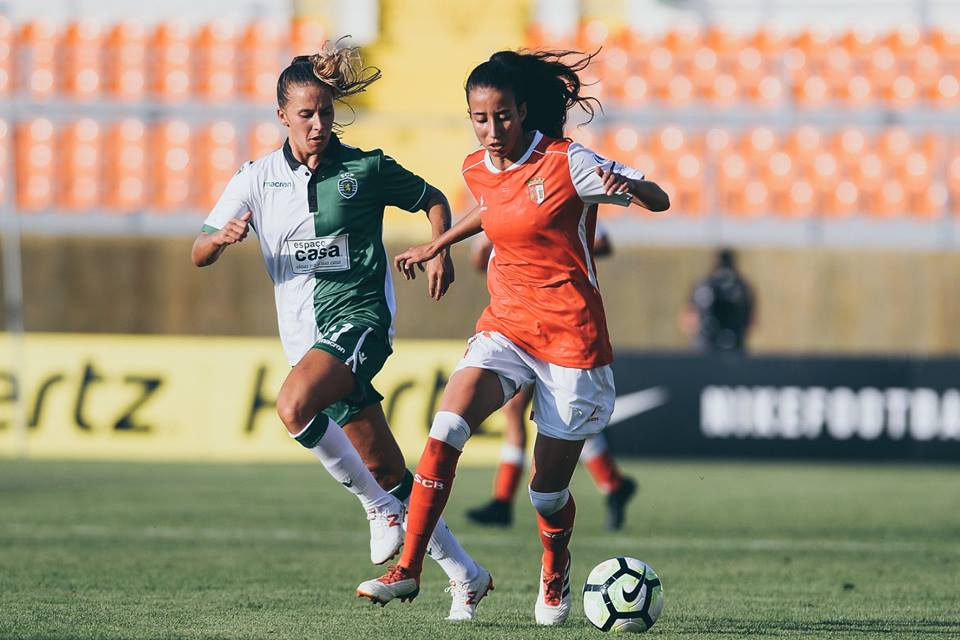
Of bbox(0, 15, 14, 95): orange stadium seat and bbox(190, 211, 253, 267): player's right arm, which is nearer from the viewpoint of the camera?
bbox(190, 211, 253, 267): player's right arm

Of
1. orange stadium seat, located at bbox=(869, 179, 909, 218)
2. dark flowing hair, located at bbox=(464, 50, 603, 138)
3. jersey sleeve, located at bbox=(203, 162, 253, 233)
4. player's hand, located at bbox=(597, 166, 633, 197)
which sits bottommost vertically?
orange stadium seat, located at bbox=(869, 179, 909, 218)

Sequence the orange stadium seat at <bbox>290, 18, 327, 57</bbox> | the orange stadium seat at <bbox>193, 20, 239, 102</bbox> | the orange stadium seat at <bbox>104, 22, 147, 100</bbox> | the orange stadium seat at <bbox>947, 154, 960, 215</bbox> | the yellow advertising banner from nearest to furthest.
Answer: the yellow advertising banner, the orange stadium seat at <bbox>947, 154, 960, 215</bbox>, the orange stadium seat at <bbox>193, 20, 239, 102</bbox>, the orange stadium seat at <bbox>104, 22, 147, 100</bbox>, the orange stadium seat at <bbox>290, 18, 327, 57</bbox>

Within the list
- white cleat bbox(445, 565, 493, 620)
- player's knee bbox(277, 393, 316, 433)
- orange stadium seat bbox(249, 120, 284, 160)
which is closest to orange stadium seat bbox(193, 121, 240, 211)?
orange stadium seat bbox(249, 120, 284, 160)

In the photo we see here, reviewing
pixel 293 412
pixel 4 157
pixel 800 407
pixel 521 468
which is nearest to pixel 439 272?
pixel 293 412

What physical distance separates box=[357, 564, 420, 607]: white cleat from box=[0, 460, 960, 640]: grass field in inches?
5.4

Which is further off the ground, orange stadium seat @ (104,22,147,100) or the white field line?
orange stadium seat @ (104,22,147,100)

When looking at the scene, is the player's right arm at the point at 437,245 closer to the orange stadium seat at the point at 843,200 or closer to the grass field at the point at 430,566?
the grass field at the point at 430,566

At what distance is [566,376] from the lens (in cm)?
555

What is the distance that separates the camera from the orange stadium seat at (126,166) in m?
17.3

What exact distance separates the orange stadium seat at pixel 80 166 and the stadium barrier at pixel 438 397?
10.9ft

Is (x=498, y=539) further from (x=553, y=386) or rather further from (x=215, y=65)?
(x=215, y=65)

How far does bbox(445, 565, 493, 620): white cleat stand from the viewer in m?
5.71

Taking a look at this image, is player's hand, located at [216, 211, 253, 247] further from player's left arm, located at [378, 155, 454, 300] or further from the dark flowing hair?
the dark flowing hair

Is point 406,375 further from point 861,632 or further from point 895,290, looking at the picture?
point 861,632
